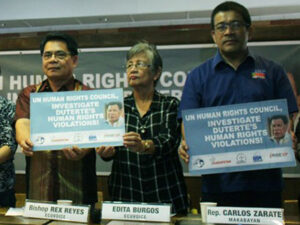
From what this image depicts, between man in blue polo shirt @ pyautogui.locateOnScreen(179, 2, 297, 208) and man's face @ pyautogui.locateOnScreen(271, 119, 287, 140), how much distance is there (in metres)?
0.19

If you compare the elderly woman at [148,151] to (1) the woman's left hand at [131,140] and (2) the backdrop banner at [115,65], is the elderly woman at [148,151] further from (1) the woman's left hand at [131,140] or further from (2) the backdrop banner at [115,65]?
(2) the backdrop banner at [115,65]

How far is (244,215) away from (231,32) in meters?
0.86

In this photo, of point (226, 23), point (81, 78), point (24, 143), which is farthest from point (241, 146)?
point (81, 78)

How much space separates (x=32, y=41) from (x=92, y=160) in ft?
5.70

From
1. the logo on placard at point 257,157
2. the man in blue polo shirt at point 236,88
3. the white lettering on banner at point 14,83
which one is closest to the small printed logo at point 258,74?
the man in blue polo shirt at point 236,88

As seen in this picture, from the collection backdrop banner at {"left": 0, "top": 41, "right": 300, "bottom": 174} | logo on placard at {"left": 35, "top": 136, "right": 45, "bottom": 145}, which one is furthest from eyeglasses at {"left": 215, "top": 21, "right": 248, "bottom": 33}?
backdrop banner at {"left": 0, "top": 41, "right": 300, "bottom": 174}

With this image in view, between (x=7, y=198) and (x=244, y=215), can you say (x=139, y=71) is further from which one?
(x=7, y=198)

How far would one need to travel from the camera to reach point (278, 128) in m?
1.48

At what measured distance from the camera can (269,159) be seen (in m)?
1.48

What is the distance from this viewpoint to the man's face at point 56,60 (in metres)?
1.88

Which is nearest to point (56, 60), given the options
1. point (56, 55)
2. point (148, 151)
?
point (56, 55)

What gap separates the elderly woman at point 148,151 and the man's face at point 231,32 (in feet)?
1.36

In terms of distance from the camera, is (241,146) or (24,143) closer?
(241,146)

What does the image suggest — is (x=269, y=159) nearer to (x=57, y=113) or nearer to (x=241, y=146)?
(x=241, y=146)
